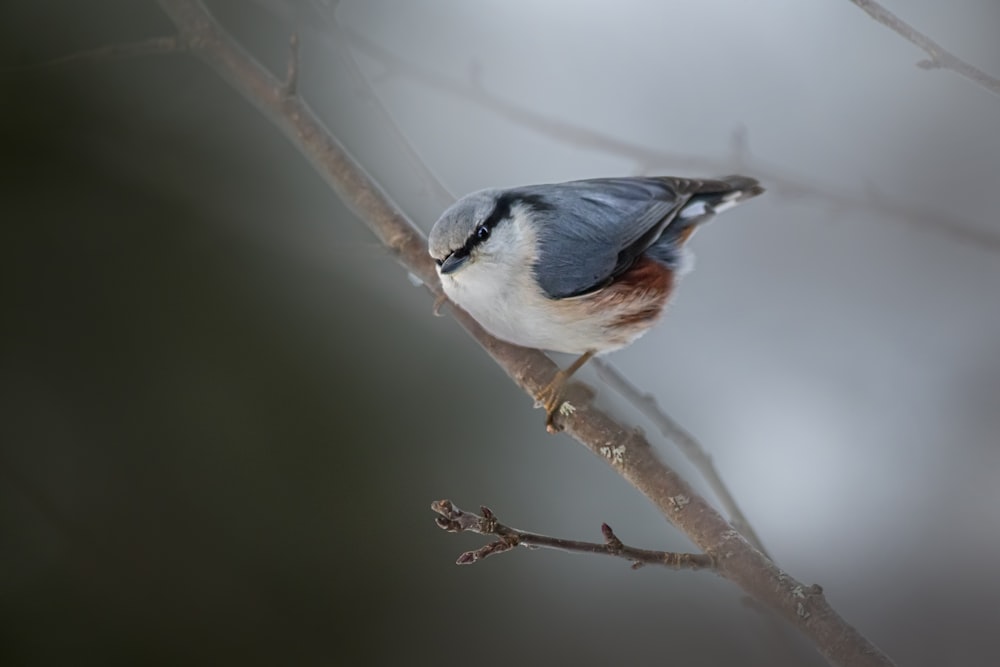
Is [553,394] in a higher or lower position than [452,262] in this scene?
lower

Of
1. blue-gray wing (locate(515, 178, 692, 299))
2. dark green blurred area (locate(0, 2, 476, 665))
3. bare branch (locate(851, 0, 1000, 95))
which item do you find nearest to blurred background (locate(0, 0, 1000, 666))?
dark green blurred area (locate(0, 2, 476, 665))

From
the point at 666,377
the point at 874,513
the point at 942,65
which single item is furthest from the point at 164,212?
the point at 874,513

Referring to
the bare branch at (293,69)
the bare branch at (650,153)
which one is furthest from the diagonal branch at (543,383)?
the bare branch at (650,153)

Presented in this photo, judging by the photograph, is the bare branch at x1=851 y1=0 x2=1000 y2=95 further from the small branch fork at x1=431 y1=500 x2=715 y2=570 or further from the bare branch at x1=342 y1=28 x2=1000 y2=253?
the small branch fork at x1=431 y1=500 x2=715 y2=570

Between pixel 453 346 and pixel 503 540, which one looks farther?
pixel 453 346

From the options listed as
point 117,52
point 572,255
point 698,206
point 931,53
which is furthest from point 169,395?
point 931,53

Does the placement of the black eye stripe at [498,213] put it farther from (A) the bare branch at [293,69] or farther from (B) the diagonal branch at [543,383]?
(A) the bare branch at [293,69]

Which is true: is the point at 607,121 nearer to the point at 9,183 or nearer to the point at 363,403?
the point at 363,403

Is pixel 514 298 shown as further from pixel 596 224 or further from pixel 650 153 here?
pixel 650 153
